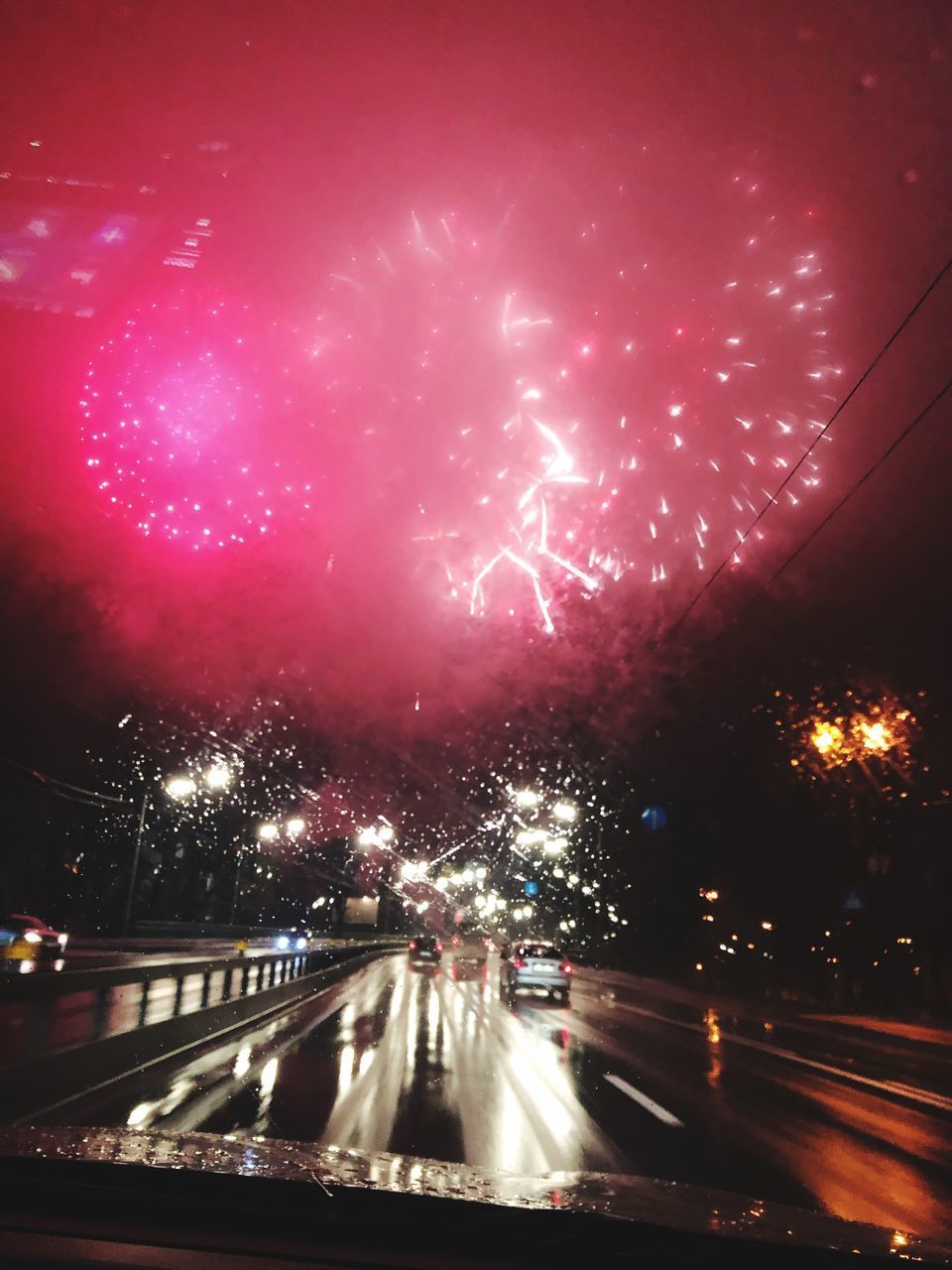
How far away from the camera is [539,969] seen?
2869cm

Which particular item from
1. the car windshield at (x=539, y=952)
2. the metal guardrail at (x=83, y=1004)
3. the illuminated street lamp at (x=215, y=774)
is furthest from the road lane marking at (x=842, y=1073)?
the illuminated street lamp at (x=215, y=774)

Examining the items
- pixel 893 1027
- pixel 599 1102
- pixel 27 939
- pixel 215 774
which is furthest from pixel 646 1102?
pixel 215 774

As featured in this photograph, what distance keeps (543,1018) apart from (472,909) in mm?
155541

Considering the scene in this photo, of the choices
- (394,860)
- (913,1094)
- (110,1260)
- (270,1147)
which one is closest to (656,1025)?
(913,1094)

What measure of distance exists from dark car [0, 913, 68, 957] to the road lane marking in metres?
19.7

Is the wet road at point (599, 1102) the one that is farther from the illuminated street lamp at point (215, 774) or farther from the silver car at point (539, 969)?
the illuminated street lamp at point (215, 774)

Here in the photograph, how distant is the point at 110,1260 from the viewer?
10.8 ft

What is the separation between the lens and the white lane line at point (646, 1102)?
939 cm

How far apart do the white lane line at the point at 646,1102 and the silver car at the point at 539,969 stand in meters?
16.3

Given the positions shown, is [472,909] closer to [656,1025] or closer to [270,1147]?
[656,1025]

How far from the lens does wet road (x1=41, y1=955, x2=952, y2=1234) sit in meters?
7.47

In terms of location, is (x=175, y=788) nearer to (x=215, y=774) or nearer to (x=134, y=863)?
(x=215, y=774)

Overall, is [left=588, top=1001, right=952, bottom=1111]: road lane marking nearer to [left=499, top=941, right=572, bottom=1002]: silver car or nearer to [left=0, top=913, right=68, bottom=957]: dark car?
[left=499, top=941, right=572, bottom=1002]: silver car

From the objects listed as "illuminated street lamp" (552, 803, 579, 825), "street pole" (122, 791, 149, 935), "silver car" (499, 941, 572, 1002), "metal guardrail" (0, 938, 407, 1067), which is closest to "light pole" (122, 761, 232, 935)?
"street pole" (122, 791, 149, 935)
